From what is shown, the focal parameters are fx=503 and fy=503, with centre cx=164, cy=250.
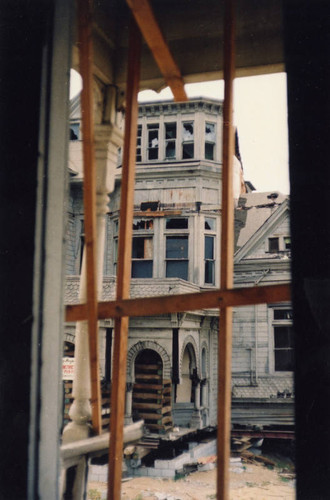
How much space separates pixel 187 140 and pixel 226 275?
13942mm

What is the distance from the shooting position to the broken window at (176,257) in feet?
49.0

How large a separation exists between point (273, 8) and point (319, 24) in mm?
1880

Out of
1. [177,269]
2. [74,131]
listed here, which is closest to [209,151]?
[177,269]

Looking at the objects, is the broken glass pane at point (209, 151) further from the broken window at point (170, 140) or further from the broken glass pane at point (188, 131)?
the broken window at point (170, 140)

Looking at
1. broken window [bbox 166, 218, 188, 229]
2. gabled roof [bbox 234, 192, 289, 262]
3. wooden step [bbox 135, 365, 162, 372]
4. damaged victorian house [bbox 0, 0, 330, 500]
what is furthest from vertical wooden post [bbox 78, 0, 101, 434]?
broken window [bbox 166, 218, 188, 229]

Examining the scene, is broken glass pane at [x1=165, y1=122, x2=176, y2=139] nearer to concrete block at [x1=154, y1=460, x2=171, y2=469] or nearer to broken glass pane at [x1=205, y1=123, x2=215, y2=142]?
broken glass pane at [x1=205, y1=123, x2=215, y2=142]

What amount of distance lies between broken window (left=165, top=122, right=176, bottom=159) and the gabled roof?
9.05 feet

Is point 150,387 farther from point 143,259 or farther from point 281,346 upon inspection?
point 281,346

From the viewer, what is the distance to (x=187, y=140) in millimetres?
15406

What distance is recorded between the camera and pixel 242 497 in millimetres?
10508

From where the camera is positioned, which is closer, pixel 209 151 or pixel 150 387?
pixel 150 387

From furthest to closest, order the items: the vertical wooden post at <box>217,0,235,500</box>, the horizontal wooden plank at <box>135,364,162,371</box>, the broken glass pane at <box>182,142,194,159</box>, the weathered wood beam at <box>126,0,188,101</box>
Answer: the broken glass pane at <box>182,142,194,159</box> → the horizontal wooden plank at <box>135,364,162,371</box> → the weathered wood beam at <box>126,0,188,101</box> → the vertical wooden post at <box>217,0,235,500</box>

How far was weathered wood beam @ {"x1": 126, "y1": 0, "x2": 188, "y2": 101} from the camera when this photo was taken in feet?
7.26

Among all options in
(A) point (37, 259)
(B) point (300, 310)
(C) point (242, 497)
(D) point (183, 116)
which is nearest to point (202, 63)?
(A) point (37, 259)
